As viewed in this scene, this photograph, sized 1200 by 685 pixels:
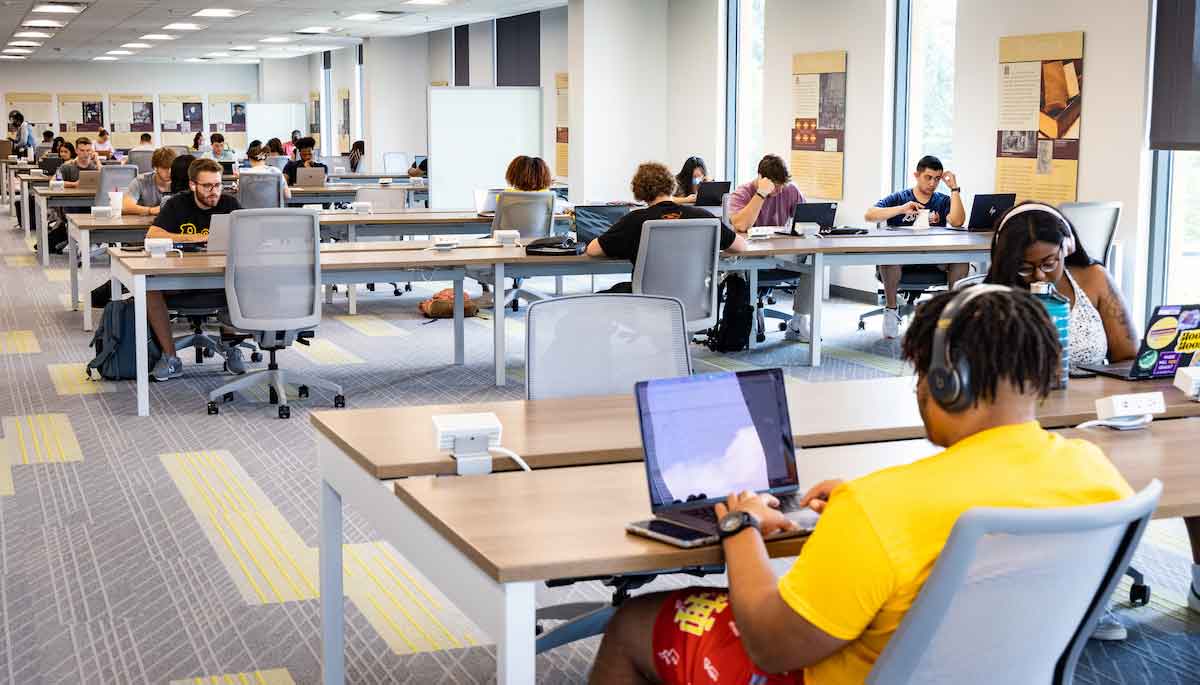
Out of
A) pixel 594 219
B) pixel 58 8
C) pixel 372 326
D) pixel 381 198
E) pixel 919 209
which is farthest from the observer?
pixel 58 8

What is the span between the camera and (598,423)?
2.99 meters

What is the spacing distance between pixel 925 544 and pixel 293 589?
8.21 ft

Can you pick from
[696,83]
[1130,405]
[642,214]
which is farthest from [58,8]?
[1130,405]

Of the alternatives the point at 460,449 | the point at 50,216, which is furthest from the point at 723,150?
the point at 460,449

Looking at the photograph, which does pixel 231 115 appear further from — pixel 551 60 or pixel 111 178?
pixel 111 178

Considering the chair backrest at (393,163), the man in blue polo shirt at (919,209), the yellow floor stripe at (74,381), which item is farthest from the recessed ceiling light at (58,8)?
the man in blue polo shirt at (919,209)

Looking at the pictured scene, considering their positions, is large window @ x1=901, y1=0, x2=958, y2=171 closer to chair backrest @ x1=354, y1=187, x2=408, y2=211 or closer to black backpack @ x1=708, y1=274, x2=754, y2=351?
black backpack @ x1=708, y1=274, x2=754, y2=351

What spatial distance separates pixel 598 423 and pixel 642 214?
11.7ft

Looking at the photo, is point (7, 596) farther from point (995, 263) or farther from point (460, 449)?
point (995, 263)

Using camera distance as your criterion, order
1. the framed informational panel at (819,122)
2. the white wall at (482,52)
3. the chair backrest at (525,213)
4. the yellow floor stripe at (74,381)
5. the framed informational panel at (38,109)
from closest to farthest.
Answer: the yellow floor stripe at (74,381) < the chair backrest at (525,213) < the framed informational panel at (819,122) < the white wall at (482,52) < the framed informational panel at (38,109)

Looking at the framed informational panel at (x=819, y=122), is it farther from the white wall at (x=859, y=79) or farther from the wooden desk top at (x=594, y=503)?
the wooden desk top at (x=594, y=503)

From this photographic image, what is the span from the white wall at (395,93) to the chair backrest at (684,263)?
1439 centimetres

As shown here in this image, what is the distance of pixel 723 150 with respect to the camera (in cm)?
1246

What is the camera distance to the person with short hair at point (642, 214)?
21.1ft
